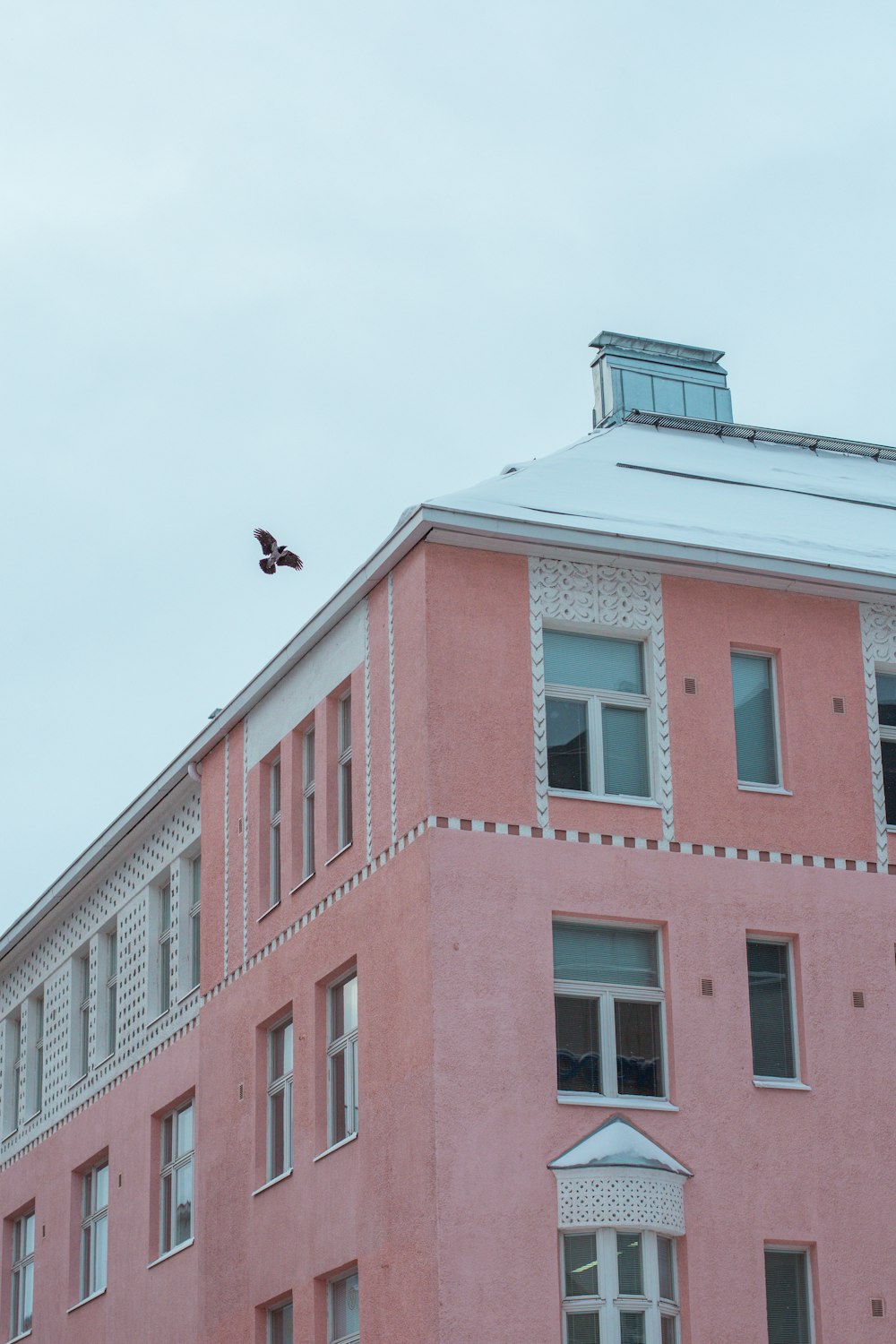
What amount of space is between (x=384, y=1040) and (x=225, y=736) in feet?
23.6

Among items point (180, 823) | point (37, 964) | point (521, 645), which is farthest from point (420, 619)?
point (37, 964)

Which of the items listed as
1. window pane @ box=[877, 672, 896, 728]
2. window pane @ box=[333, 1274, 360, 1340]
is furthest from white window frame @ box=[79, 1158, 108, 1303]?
window pane @ box=[877, 672, 896, 728]

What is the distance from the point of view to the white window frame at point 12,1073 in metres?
37.0

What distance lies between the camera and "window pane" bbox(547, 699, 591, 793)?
2375 cm

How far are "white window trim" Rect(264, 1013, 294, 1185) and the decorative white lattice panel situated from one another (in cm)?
447

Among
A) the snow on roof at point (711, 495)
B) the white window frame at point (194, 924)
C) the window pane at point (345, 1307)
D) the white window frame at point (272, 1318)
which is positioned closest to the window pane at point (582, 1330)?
the window pane at point (345, 1307)

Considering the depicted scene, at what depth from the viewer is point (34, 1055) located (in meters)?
36.4

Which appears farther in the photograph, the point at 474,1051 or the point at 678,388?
the point at 678,388

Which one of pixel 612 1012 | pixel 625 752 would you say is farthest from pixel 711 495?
pixel 612 1012

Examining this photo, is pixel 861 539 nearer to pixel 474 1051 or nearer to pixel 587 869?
pixel 587 869

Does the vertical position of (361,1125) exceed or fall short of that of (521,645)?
it falls short

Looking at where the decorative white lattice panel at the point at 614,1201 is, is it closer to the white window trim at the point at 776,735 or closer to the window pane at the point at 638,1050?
the window pane at the point at 638,1050

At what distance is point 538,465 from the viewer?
1060 inches

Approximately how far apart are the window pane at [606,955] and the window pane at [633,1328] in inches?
130
